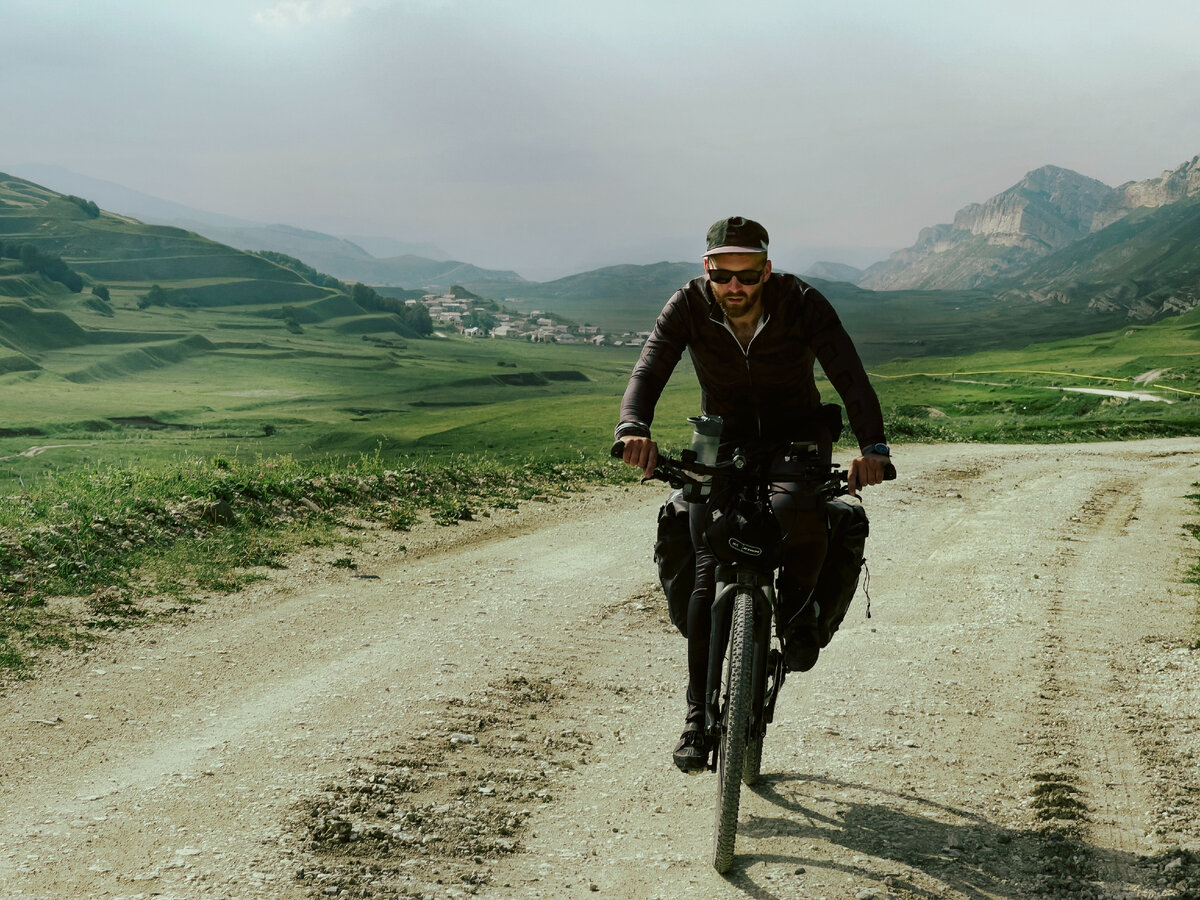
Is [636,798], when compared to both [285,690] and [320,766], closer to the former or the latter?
[320,766]

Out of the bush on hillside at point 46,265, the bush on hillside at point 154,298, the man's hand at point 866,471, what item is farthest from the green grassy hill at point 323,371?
the man's hand at point 866,471

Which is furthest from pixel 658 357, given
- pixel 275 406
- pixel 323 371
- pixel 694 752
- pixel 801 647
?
pixel 323 371

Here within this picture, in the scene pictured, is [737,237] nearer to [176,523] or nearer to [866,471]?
[866,471]

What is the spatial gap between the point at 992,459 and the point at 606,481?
9.82 metres

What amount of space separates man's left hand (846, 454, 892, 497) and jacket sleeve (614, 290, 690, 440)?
1021 mm

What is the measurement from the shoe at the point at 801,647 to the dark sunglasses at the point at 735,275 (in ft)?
6.05

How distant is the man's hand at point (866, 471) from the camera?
411 cm

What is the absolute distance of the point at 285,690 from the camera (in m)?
6.72

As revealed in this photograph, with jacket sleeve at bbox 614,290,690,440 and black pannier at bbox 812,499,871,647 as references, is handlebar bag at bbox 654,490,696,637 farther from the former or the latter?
black pannier at bbox 812,499,871,647

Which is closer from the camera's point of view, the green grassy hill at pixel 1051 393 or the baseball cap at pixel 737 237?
the baseball cap at pixel 737 237

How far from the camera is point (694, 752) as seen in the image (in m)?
4.36

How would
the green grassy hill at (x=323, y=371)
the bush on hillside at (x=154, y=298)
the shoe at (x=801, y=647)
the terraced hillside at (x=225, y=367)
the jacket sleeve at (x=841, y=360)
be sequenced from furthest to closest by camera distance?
1. the bush on hillside at (x=154, y=298)
2. the terraced hillside at (x=225, y=367)
3. the green grassy hill at (x=323, y=371)
4. the shoe at (x=801, y=647)
5. the jacket sleeve at (x=841, y=360)

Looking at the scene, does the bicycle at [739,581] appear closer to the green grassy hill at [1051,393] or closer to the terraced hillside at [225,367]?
the terraced hillside at [225,367]

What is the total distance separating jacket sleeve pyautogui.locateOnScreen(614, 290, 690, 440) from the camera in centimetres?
440
